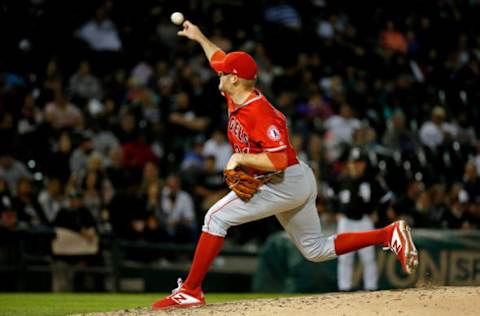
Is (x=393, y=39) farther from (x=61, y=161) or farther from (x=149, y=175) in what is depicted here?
(x=61, y=161)

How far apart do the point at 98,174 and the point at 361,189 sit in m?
3.57

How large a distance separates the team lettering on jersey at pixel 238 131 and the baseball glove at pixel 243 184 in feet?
0.75

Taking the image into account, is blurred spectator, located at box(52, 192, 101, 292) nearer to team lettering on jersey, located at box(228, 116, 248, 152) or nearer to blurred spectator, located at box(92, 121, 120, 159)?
blurred spectator, located at box(92, 121, 120, 159)

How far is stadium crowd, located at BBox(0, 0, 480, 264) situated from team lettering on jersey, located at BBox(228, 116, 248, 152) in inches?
207

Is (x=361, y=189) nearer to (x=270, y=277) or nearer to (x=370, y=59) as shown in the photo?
(x=270, y=277)

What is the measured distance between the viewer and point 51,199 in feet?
41.1

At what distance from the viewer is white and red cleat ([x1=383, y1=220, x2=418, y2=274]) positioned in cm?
709

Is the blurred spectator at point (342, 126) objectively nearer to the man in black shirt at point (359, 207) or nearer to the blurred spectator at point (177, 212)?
the blurred spectator at point (177, 212)

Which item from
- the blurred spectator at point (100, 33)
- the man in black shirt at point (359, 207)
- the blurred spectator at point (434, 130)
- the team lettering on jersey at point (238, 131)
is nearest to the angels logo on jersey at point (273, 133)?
the team lettering on jersey at point (238, 131)

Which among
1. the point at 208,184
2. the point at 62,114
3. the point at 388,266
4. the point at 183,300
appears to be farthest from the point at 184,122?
the point at 183,300

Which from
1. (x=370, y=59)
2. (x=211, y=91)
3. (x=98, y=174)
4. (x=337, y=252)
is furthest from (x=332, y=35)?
(x=337, y=252)

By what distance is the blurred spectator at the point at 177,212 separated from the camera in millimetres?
13125

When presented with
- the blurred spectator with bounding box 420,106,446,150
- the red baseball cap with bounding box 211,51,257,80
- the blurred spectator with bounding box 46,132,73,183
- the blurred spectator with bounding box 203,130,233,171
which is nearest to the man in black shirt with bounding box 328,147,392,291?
the blurred spectator with bounding box 203,130,233,171

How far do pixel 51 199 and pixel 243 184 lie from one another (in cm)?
627
